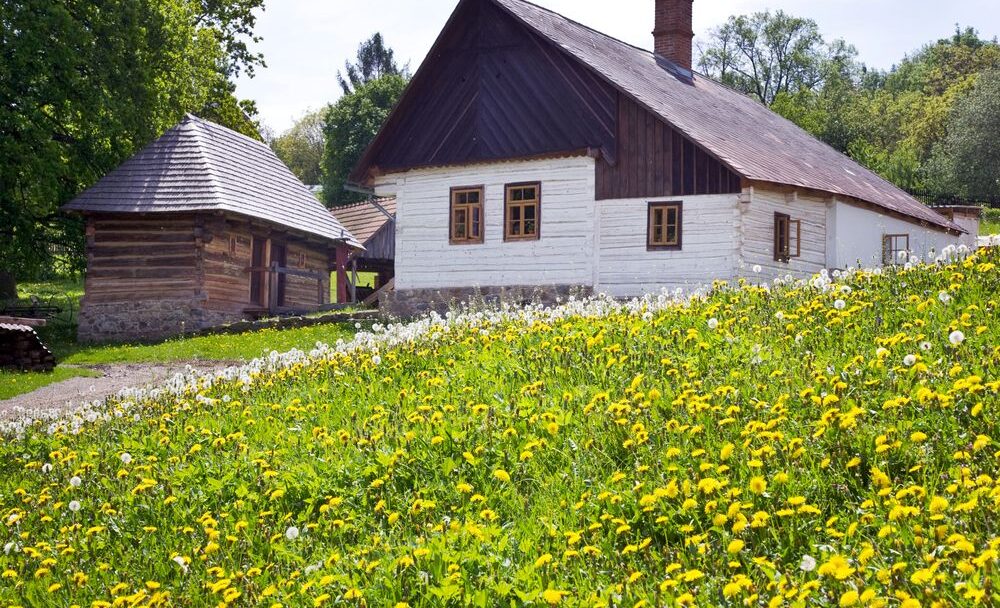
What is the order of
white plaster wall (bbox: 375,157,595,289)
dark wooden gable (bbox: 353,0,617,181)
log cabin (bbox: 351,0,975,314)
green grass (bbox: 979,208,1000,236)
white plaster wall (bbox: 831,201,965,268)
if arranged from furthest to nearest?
green grass (bbox: 979,208,1000,236) → white plaster wall (bbox: 831,201,965,268) → white plaster wall (bbox: 375,157,595,289) → dark wooden gable (bbox: 353,0,617,181) → log cabin (bbox: 351,0,975,314)

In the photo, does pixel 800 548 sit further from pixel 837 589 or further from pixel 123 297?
pixel 123 297

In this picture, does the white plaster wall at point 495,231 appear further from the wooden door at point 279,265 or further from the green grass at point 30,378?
the green grass at point 30,378

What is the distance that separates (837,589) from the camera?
4.43m

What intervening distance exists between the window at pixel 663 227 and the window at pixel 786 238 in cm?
231

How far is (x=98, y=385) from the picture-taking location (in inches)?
720

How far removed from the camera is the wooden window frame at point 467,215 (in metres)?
24.6

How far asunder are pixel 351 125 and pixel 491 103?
3700 cm

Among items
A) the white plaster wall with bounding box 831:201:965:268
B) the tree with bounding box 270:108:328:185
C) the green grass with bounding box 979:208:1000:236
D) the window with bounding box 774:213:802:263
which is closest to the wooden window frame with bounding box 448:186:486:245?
the window with bounding box 774:213:802:263

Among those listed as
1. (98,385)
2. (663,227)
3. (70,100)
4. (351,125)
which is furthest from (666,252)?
(351,125)

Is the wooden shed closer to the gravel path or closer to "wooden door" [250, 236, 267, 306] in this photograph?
"wooden door" [250, 236, 267, 306]

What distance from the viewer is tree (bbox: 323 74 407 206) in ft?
195

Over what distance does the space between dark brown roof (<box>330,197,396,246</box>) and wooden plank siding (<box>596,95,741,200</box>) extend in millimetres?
18758

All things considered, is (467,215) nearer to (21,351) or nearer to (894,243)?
(21,351)

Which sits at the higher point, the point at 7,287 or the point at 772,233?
the point at 772,233
